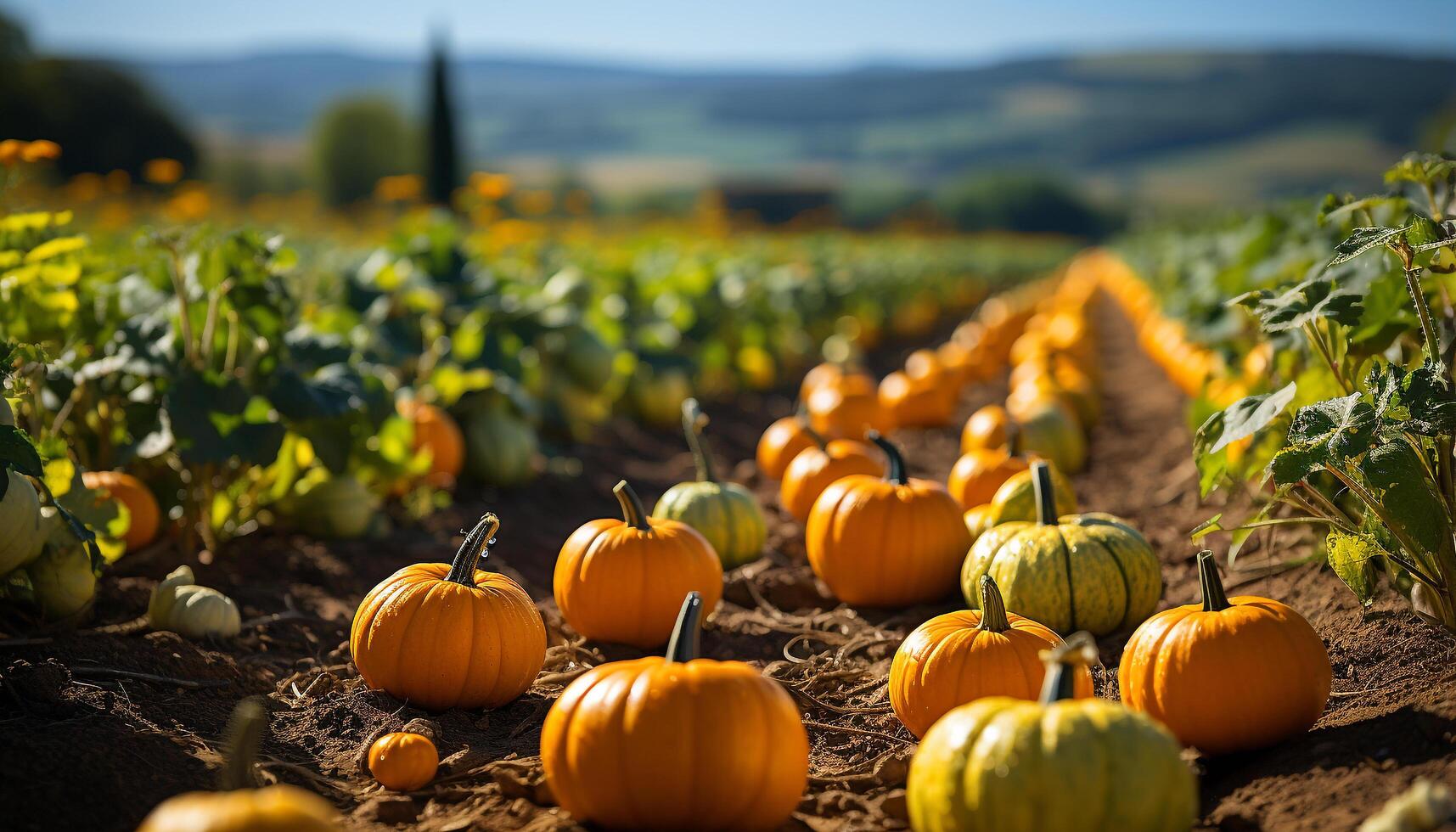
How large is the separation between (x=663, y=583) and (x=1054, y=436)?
3714mm

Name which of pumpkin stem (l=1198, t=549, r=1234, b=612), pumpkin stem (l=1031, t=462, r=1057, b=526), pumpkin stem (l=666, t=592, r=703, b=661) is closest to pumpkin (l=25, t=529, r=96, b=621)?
pumpkin stem (l=666, t=592, r=703, b=661)

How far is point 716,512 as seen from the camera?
4.43 m

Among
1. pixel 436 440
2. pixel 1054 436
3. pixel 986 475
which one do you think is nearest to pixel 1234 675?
pixel 986 475

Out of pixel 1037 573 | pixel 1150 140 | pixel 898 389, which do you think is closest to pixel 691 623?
pixel 1037 573

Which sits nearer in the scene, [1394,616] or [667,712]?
[667,712]

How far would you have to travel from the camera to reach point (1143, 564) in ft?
11.7

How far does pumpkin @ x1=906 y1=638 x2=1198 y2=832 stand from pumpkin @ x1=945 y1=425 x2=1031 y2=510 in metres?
2.90

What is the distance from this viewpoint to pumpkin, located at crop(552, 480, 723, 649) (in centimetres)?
353

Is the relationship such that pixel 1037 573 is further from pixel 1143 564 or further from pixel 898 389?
pixel 898 389

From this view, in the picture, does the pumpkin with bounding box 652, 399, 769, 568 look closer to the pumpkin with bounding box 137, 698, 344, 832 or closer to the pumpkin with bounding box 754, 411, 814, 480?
the pumpkin with bounding box 754, 411, 814, 480

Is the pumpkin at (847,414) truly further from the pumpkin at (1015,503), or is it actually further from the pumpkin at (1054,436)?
the pumpkin at (1015,503)

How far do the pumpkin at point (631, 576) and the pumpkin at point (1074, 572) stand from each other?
3.09 feet

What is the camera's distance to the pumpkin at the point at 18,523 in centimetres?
307

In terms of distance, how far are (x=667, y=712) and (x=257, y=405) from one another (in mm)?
2510
